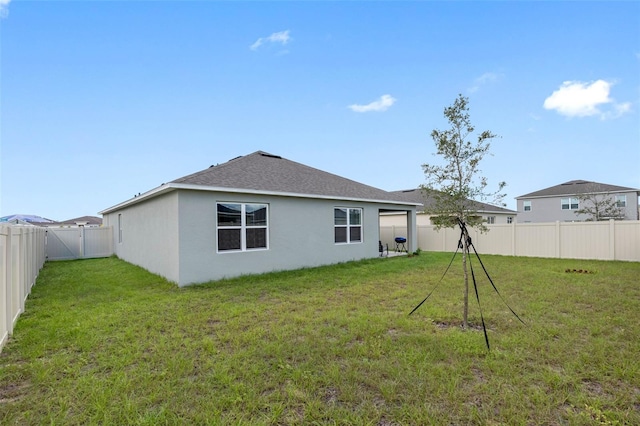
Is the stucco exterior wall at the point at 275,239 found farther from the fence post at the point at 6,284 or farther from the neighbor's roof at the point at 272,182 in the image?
the fence post at the point at 6,284

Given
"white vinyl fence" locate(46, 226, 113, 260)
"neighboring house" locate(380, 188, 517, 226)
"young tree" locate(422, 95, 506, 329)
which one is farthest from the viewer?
"neighboring house" locate(380, 188, 517, 226)

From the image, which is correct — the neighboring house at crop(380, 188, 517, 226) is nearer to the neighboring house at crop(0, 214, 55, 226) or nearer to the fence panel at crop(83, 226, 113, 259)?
the fence panel at crop(83, 226, 113, 259)

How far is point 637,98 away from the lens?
11.4 meters

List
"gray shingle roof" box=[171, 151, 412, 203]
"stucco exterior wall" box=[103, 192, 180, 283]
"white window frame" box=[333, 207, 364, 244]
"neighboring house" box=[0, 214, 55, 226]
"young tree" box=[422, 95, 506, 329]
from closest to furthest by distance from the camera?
1. "young tree" box=[422, 95, 506, 329]
2. "stucco exterior wall" box=[103, 192, 180, 283]
3. "gray shingle roof" box=[171, 151, 412, 203]
4. "white window frame" box=[333, 207, 364, 244]
5. "neighboring house" box=[0, 214, 55, 226]

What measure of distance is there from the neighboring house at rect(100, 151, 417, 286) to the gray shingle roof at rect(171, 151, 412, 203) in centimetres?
4

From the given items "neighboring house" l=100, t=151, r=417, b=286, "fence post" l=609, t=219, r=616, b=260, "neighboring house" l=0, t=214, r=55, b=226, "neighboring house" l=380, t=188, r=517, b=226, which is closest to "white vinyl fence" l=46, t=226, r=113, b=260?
"neighboring house" l=0, t=214, r=55, b=226

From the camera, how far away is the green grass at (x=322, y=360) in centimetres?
268

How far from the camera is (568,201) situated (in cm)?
2994

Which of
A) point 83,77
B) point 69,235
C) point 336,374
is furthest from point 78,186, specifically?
point 336,374

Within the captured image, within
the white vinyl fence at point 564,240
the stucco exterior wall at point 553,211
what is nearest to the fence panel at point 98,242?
the white vinyl fence at point 564,240

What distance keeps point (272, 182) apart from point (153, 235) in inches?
172

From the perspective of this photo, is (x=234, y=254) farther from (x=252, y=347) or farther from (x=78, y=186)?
(x=78, y=186)

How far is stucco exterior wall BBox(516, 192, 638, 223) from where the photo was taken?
1100 inches

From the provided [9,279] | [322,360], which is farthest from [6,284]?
[322,360]
